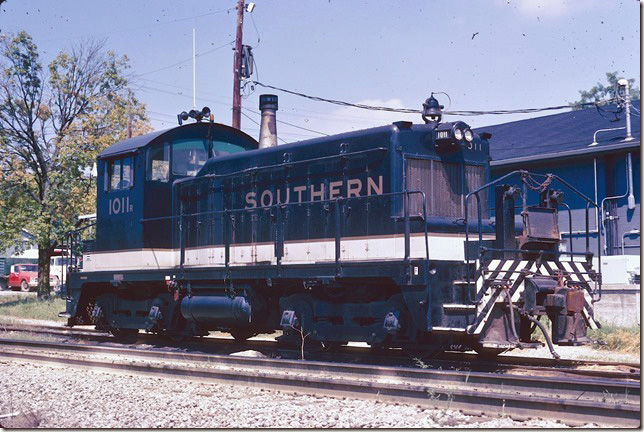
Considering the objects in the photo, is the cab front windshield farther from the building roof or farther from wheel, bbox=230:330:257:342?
the building roof

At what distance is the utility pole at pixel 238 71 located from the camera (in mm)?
20500

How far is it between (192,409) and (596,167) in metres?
17.6

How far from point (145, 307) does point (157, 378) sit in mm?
4279

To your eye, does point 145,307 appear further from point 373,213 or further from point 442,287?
point 442,287

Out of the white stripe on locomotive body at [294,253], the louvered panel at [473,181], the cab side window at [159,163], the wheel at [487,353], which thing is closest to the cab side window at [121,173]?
the cab side window at [159,163]

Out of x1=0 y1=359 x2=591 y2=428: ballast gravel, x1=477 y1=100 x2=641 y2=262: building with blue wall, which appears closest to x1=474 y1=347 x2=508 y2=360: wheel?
x1=0 y1=359 x2=591 y2=428: ballast gravel

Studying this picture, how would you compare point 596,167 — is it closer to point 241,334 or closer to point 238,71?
point 238,71

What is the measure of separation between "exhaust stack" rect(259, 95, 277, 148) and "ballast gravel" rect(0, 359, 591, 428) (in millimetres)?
5096

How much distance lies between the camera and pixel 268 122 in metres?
12.7

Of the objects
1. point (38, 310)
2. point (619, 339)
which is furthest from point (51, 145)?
A: point (619, 339)

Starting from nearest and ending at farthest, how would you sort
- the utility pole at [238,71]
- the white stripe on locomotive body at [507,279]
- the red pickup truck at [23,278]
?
the white stripe on locomotive body at [507,279] → the utility pole at [238,71] → the red pickup truck at [23,278]

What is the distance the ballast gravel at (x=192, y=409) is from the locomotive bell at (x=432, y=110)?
15.4 ft

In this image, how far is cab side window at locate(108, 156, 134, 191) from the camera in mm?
12945

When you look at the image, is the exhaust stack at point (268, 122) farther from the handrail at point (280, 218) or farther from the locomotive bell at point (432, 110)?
the locomotive bell at point (432, 110)
